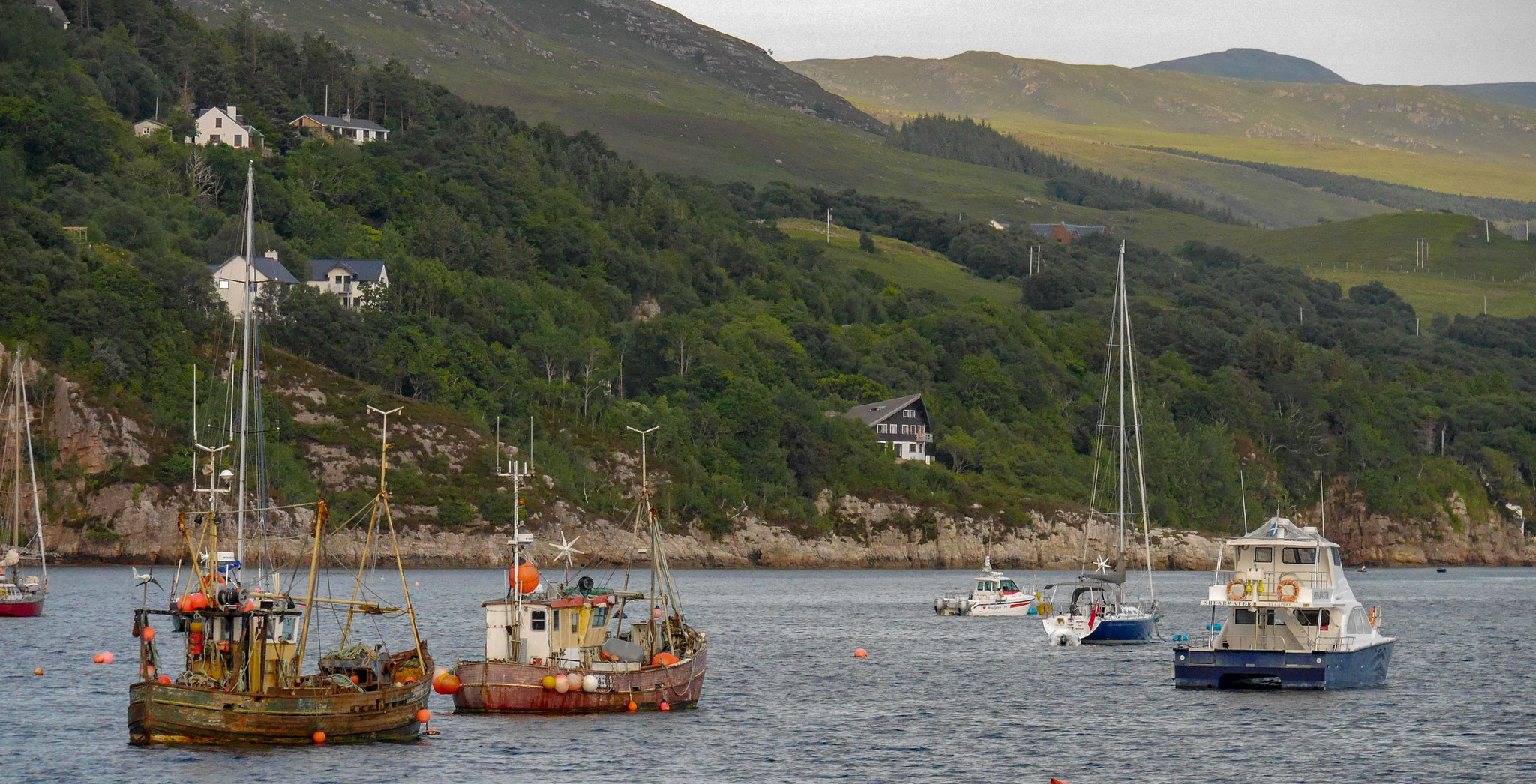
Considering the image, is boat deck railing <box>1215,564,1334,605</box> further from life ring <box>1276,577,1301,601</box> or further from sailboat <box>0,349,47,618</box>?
sailboat <box>0,349,47,618</box>

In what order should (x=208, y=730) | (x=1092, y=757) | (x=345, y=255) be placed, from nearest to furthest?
1. (x=208, y=730)
2. (x=1092, y=757)
3. (x=345, y=255)

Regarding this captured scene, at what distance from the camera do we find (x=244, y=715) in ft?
151

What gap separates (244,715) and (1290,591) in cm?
3582

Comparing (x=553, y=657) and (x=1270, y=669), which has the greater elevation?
(x=553, y=657)

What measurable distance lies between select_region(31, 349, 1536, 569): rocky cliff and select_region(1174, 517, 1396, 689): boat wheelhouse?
60764mm

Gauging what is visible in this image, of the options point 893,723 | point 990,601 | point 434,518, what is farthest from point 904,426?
point 893,723

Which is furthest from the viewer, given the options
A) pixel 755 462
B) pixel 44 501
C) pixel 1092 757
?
pixel 755 462

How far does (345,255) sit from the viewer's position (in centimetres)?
18925

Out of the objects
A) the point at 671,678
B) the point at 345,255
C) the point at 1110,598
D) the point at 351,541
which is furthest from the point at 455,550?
the point at 671,678

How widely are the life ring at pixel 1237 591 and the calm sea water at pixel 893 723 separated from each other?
379cm

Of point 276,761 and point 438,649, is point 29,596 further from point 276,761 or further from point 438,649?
point 276,761

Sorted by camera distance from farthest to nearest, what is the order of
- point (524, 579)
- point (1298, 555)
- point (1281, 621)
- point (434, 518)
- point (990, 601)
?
point (434, 518)
point (990, 601)
point (1281, 621)
point (1298, 555)
point (524, 579)

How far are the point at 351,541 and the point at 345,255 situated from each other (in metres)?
52.5

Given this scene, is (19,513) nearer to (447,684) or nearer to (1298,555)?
(447,684)
